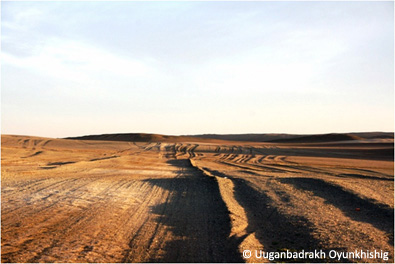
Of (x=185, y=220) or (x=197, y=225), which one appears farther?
(x=185, y=220)

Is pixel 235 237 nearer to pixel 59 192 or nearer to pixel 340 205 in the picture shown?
pixel 340 205

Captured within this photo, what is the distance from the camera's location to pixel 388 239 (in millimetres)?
7613

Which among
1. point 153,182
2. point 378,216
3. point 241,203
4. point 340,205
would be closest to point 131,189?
point 153,182

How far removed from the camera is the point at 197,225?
29.3ft

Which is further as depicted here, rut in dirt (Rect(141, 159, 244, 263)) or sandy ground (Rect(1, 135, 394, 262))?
sandy ground (Rect(1, 135, 394, 262))

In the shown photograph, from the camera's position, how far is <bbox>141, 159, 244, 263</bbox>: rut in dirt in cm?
668

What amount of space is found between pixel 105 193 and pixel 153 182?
12.4 feet

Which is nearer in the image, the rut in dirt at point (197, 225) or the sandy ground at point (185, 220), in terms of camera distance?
the rut in dirt at point (197, 225)

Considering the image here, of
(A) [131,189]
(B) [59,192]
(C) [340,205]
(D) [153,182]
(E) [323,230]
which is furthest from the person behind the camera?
(D) [153,182]

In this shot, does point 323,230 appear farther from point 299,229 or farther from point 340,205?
point 340,205

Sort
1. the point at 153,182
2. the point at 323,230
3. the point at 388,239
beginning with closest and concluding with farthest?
the point at 388,239
the point at 323,230
the point at 153,182

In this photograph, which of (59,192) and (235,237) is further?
(59,192)

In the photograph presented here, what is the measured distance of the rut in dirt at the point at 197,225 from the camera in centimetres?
668

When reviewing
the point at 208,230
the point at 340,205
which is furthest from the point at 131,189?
the point at 340,205
